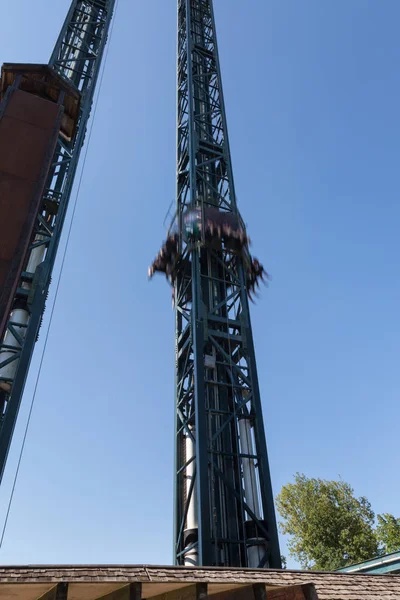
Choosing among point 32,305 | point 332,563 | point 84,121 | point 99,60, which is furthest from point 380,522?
point 99,60

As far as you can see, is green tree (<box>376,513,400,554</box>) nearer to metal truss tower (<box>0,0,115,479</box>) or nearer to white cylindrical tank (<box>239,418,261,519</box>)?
white cylindrical tank (<box>239,418,261,519</box>)

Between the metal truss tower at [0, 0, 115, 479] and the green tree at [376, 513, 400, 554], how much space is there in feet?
82.4

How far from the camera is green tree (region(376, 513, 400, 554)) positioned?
26.0 metres

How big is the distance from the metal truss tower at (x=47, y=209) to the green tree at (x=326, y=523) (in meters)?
23.9

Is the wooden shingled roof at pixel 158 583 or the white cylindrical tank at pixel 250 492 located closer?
the wooden shingled roof at pixel 158 583

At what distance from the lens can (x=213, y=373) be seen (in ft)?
43.3

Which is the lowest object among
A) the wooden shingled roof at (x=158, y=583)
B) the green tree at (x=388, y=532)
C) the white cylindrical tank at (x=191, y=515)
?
the wooden shingled roof at (x=158, y=583)

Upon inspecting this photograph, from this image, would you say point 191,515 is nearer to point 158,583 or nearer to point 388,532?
point 158,583

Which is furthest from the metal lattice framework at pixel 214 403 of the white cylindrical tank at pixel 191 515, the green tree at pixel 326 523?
the green tree at pixel 326 523

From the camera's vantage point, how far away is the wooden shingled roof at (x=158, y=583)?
14.5 ft

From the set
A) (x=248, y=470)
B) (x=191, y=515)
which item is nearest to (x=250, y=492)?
(x=248, y=470)

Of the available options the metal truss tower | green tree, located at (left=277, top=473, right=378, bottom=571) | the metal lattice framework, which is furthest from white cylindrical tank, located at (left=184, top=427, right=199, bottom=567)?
green tree, located at (left=277, top=473, right=378, bottom=571)

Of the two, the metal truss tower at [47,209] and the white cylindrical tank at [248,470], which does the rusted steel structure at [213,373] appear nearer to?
the white cylindrical tank at [248,470]

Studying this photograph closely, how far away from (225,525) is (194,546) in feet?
3.09
